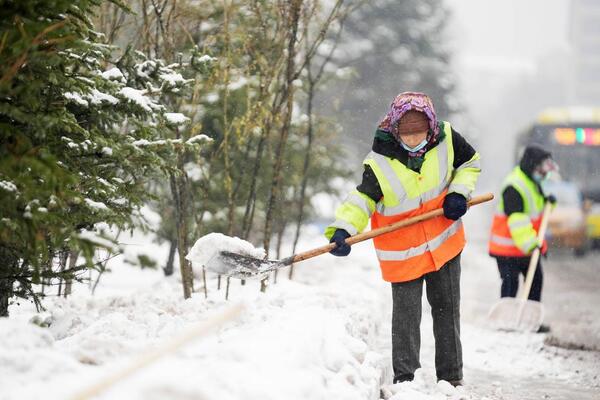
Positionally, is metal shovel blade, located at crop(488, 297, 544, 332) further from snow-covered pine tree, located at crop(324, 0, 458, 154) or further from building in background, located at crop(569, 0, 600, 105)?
building in background, located at crop(569, 0, 600, 105)

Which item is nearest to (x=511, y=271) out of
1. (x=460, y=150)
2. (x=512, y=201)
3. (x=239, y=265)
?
(x=512, y=201)

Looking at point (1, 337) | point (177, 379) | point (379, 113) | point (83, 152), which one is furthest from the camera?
point (379, 113)

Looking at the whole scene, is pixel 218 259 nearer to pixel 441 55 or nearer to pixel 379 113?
pixel 379 113

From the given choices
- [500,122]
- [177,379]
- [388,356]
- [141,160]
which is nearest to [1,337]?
[177,379]

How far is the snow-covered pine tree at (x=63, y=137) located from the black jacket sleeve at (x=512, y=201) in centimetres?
359

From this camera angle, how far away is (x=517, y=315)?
731 cm

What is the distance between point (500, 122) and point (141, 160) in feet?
345

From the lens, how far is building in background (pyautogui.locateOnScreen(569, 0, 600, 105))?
100 meters

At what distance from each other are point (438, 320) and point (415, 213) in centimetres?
68

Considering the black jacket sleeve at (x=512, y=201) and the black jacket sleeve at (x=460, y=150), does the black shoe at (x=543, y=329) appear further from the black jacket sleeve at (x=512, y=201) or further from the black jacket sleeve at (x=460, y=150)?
the black jacket sleeve at (x=460, y=150)

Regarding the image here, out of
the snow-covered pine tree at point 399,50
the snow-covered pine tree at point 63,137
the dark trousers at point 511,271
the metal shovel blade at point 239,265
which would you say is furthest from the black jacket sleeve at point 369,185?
the snow-covered pine tree at point 399,50

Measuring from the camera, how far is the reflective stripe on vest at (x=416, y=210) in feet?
15.7

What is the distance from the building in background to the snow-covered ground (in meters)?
95.0

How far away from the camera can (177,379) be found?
2.78 m
